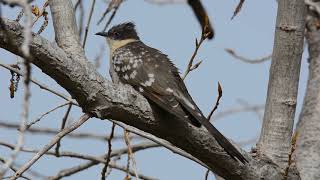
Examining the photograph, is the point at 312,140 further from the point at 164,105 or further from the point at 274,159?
the point at 164,105

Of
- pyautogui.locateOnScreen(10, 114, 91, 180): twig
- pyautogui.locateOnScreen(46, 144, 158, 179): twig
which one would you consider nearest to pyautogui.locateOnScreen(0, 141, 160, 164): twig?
pyautogui.locateOnScreen(46, 144, 158, 179): twig

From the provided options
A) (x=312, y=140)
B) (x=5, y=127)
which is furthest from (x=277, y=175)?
(x=5, y=127)

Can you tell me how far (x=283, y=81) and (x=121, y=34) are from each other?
9.83ft

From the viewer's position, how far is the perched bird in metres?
3.24

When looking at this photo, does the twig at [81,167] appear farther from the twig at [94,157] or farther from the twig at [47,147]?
the twig at [47,147]

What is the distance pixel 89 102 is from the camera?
2963mm

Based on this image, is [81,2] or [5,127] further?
[5,127]

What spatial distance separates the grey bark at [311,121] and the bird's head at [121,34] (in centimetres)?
175

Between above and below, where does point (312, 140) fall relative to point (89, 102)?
above

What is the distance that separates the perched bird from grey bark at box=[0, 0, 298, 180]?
0.06 meters

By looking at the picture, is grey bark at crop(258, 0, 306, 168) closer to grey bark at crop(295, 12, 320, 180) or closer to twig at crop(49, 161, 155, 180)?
grey bark at crop(295, 12, 320, 180)

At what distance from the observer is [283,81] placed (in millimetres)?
3553

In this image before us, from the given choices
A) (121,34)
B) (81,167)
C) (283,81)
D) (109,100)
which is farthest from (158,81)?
(121,34)

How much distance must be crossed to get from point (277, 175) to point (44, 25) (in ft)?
5.11
